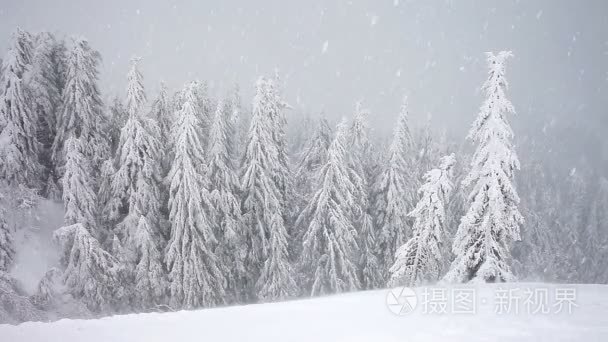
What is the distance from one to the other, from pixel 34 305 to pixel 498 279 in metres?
19.0

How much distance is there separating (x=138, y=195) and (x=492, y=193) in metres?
15.5

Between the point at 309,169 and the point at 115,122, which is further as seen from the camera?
the point at 309,169

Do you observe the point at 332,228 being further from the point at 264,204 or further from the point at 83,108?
the point at 83,108

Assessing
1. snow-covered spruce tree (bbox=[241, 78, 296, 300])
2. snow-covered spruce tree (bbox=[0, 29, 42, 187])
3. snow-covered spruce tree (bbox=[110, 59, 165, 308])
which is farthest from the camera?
snow-covered spruce tree (bbox=[241, 78, 296, 300])

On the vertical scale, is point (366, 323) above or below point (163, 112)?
below

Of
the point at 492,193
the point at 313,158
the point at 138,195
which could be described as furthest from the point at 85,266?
the point at 492,193

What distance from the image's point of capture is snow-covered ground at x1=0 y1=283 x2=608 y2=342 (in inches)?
369

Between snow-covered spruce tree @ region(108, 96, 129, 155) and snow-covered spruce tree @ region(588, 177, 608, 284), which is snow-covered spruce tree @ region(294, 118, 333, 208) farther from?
snow-covered spruce tree @ region(588, 177, 608, 284)

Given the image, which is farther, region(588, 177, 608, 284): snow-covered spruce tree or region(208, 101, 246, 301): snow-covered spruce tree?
region(588, 177, 608, 284): snow-covered spruce tree

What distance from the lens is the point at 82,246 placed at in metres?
18.0

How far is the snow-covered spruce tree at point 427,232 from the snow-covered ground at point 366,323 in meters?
6.10

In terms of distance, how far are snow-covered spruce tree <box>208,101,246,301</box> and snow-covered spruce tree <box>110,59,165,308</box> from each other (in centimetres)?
292

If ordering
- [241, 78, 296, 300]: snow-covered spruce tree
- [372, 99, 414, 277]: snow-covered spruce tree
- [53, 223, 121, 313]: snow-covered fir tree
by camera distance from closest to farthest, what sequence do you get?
[53, 223, 121, 313]: snow-covered fir tree < [241, 78, 296, 300]: snow-covered spruce tree < [372, 99, 414, 277]: snow-covered spruce tree

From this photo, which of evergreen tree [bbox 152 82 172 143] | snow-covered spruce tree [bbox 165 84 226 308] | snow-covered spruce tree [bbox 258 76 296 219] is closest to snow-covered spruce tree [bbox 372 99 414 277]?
snow-covered spruce tree [bbox 258 76 296 219]
